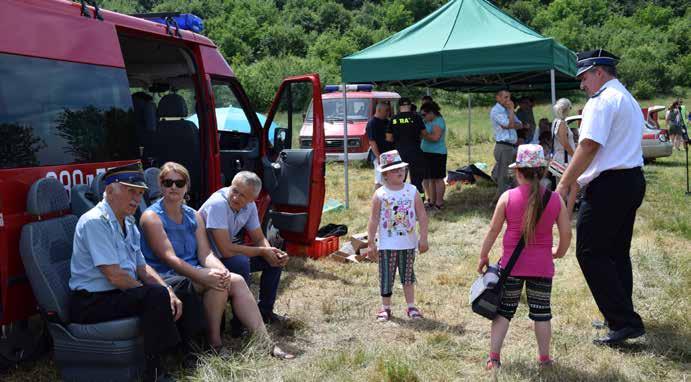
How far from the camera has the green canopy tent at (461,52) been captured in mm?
9133

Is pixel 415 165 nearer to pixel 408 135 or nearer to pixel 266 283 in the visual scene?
pixel 408 135

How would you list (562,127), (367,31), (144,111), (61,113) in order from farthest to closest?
(367,31) < (562,127) < (144,111) < (61,113)

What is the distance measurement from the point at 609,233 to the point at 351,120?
41.4 ft

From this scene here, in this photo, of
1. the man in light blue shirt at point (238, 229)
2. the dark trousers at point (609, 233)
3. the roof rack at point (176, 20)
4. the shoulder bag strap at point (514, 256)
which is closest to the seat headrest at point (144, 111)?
the roof rack at point (176, 20)

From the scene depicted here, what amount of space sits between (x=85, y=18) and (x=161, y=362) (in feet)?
7.58

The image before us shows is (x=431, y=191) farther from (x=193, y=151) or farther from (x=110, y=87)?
(x=110, y=87)

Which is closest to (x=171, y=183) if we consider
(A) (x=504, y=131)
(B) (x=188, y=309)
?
(B) (x=188, y=309)

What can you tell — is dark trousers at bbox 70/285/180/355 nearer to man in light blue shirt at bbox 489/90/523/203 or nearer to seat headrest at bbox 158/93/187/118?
seat headrest at bbox 158/93/187/118

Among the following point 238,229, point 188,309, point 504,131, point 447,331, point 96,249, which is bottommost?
point 447,331

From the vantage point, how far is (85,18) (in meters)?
4.29

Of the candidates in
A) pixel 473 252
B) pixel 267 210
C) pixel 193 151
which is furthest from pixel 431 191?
pixel 193 151

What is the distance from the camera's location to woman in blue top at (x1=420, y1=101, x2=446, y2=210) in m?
9.82

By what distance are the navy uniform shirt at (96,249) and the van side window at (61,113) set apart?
1.86 feet

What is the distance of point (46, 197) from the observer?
12.4ft
